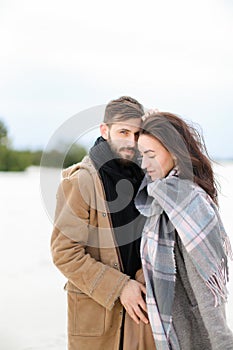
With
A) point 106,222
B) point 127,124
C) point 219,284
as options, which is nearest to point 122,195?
point 106,222

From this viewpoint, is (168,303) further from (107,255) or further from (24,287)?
(24,287)

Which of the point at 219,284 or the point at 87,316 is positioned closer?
the point at 219,284

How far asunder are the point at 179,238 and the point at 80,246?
0.83 ft

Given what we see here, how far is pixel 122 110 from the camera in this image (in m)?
1.26

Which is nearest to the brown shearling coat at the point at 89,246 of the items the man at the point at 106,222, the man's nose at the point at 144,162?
the man at the point at 106,222

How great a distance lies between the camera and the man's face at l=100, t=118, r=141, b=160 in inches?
50.1

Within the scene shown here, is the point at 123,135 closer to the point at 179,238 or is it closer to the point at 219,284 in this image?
the point at 179,238

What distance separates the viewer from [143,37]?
583 centimetres

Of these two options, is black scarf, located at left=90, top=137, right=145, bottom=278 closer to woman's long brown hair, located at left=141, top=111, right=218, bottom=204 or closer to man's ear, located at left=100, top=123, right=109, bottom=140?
man's ear, located at left=100, top=123, right=109, bottom=140

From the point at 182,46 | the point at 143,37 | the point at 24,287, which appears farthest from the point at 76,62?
the point at 24,287

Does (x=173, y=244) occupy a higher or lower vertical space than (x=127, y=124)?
lower

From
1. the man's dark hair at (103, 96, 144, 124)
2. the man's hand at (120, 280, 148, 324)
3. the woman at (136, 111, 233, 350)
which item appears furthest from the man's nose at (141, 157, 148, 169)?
the man's hand at (120, 280, 148, 324)

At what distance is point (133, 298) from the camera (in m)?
1.30

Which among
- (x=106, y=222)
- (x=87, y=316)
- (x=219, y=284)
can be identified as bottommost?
(x=87, y=316)
